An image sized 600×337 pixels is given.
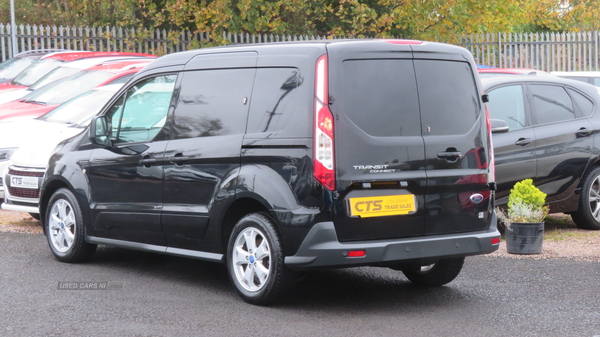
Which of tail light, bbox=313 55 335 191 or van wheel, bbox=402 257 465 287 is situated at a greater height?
tail light, bbox=313 55 335 191

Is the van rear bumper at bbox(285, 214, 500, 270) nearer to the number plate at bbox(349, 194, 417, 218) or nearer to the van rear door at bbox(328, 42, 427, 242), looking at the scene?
the van rear door at bbox(328, 42, 427, 242)

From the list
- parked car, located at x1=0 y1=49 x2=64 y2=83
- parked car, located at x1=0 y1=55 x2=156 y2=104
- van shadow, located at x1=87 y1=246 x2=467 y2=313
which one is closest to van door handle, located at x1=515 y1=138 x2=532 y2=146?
van shadow, located at x1=87 y1=246 x2=467 y2=313

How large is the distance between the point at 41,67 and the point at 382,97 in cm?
1181

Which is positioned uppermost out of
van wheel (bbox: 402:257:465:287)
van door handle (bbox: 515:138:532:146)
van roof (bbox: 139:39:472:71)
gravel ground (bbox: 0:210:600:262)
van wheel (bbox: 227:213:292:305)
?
van roof (bbox: 139:39:472:71)

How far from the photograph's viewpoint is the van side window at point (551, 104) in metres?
9.26

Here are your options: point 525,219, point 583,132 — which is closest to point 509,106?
point 583,132

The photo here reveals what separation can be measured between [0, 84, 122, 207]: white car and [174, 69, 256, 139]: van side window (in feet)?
9.91

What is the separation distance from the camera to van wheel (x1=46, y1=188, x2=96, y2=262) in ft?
25.0

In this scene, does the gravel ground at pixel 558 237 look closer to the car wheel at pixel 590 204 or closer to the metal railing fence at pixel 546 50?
the car wheel at pixel 590 204

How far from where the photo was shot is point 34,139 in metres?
9.97

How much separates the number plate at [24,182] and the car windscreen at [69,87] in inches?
131

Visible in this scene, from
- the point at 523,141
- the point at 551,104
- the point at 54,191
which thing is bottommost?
the point at 54,191

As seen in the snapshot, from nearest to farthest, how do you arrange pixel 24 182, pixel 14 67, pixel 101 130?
1. pixel 101 130
2. pixel 24 182
3. pixel 14 67

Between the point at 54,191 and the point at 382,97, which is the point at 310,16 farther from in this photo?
the point at 382,97
